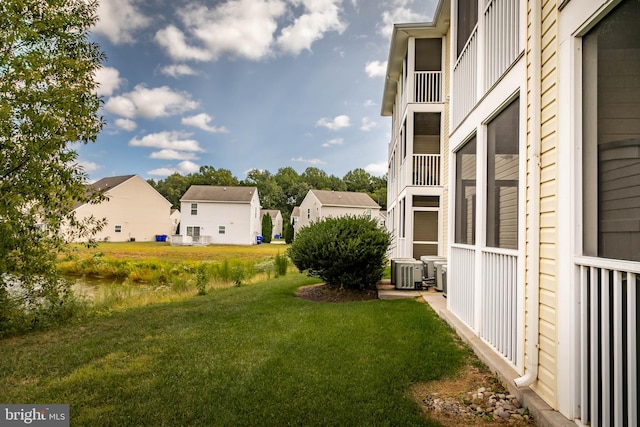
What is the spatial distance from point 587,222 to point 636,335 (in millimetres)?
714

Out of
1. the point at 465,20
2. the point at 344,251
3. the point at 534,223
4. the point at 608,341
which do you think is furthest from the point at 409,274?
the point at 608,341

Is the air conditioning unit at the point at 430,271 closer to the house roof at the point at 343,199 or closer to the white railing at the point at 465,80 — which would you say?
the white railing at the point at 465,80

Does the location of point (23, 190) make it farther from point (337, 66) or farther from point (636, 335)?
point (337, 66)

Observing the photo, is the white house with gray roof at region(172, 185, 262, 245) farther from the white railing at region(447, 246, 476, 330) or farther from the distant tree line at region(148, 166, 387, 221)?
the white railing at region(447, 246, 476, 330)

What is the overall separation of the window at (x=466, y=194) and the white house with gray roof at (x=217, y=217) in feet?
100

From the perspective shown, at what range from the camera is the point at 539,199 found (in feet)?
9.76

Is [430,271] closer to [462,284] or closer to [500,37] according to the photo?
[462,284]

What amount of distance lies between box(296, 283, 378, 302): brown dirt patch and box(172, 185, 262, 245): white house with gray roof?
26766 mm

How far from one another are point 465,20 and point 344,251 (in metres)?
4.51

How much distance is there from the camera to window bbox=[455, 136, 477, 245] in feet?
15.5

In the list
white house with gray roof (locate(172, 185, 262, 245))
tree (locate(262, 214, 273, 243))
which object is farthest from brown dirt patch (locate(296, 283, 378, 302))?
tree (locate(262, 214, 273, 243))

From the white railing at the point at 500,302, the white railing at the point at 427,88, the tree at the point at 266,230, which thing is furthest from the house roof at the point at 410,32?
the tree at the point at 266,230

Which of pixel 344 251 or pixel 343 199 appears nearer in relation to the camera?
pixel 344 251

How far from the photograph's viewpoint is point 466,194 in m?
4.98
